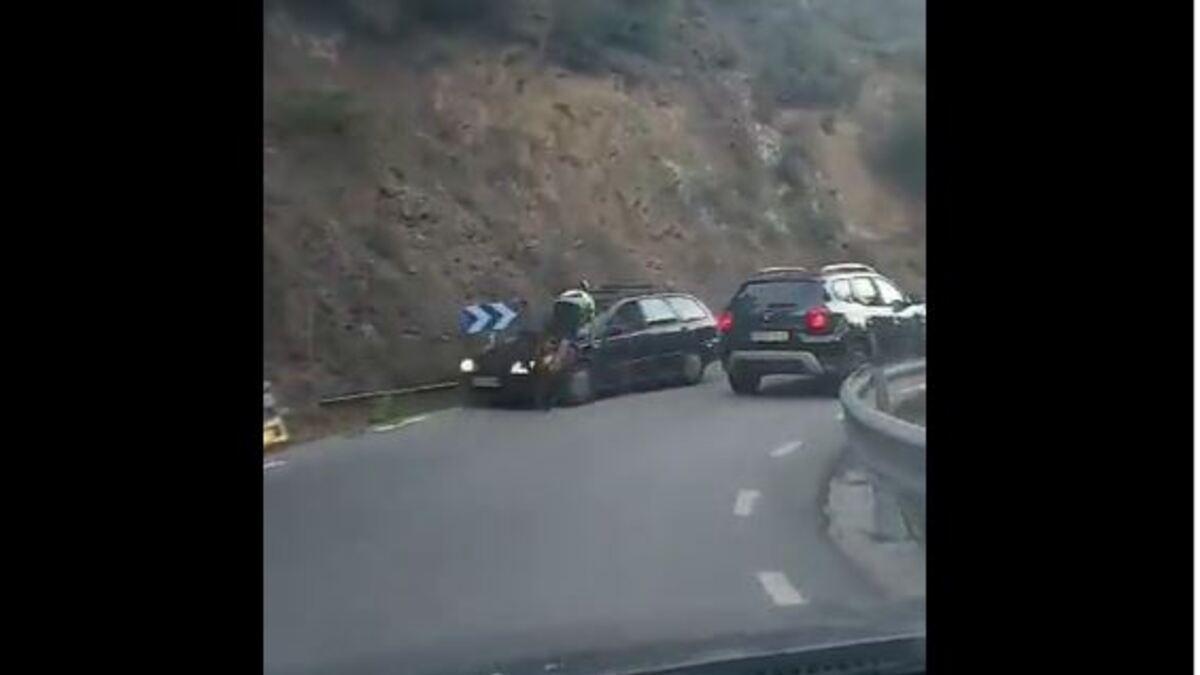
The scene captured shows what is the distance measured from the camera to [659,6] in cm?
295

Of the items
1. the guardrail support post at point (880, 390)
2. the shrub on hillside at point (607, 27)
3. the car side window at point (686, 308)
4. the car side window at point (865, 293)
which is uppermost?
the shrub on hillside at point (607, 27)

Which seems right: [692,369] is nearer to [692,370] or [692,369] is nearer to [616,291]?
[692,370]

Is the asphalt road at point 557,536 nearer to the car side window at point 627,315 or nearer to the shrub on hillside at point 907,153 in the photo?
the car side window at point 627,315

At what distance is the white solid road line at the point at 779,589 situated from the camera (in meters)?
2.96

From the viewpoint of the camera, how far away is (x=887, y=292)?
3.05 m

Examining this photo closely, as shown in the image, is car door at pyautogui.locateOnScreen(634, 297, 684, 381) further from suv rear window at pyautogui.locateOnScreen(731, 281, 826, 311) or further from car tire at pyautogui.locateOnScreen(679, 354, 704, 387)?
suv rear window at pyautogui.locateOnScreen(731, 281, 826, 311)

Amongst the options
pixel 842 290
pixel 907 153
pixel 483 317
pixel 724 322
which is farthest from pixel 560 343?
pixel 907 153

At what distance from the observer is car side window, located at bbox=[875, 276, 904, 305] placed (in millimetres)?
3049

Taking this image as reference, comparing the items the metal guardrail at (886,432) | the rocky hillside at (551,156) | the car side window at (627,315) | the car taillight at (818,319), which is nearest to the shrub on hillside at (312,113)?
the rocky hillside at (551,156)

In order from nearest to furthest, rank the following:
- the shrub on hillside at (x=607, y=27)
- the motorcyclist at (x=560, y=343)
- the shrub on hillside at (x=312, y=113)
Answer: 1. the shrub on hillside at (x=312, y=113)
2. the shrub on hillside at (x=607, y=27)
3. the motorcyclist at (x=560, y=343)

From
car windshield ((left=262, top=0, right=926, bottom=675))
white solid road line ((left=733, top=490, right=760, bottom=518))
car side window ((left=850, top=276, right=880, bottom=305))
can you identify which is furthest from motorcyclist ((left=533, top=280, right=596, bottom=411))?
car side window ((left=850, top=276, right=880, bottom=305))

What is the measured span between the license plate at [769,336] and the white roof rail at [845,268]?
0.13 meters

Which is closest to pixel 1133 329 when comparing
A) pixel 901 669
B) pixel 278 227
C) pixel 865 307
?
pixel 865 307

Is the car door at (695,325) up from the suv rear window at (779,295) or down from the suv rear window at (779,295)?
down
